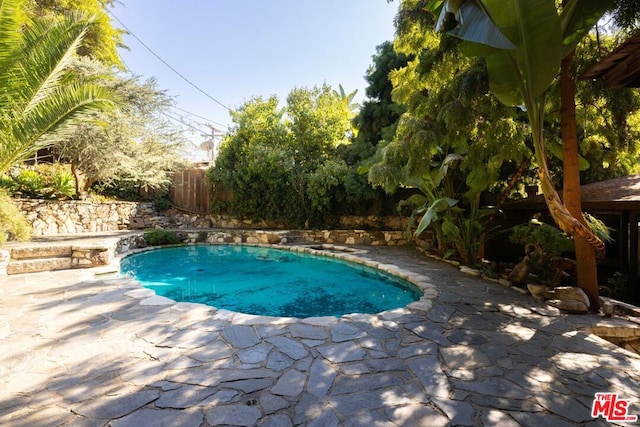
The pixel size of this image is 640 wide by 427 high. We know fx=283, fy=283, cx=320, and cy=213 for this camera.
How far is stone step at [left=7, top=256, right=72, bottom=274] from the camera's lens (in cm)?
573

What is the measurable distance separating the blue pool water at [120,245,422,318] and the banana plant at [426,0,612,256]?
339cm

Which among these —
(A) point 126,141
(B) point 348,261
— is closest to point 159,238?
(A) point 126,141

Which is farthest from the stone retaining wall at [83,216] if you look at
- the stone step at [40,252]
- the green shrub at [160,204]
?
the stone step at [40,252]

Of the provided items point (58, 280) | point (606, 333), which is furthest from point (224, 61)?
point (606, 333)

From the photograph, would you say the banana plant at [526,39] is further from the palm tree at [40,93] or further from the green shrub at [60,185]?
the green shrub at [60,185]

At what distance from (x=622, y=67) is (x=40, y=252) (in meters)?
10.3

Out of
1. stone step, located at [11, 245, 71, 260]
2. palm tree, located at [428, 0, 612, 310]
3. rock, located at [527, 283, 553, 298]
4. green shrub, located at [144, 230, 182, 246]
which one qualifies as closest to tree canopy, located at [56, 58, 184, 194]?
green shrub, located at [144, 230, 182, 246]

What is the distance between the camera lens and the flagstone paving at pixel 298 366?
1950 millimetres

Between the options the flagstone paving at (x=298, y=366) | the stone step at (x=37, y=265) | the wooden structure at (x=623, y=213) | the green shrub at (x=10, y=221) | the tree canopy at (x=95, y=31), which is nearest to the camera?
the flagstone paving at (x=298, y=366)

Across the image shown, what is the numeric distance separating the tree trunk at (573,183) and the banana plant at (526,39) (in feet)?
0.93

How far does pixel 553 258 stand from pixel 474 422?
4517 millimetres

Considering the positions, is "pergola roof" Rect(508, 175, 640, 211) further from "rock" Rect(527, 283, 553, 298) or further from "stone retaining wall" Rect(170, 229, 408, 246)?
"stone retaining wall" Rect(170, 229, 408, 246)

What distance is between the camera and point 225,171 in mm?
13477

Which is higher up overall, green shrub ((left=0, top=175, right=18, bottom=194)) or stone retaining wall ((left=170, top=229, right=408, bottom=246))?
green shrub ((left=0, top=175, right=18, bottom=194))
